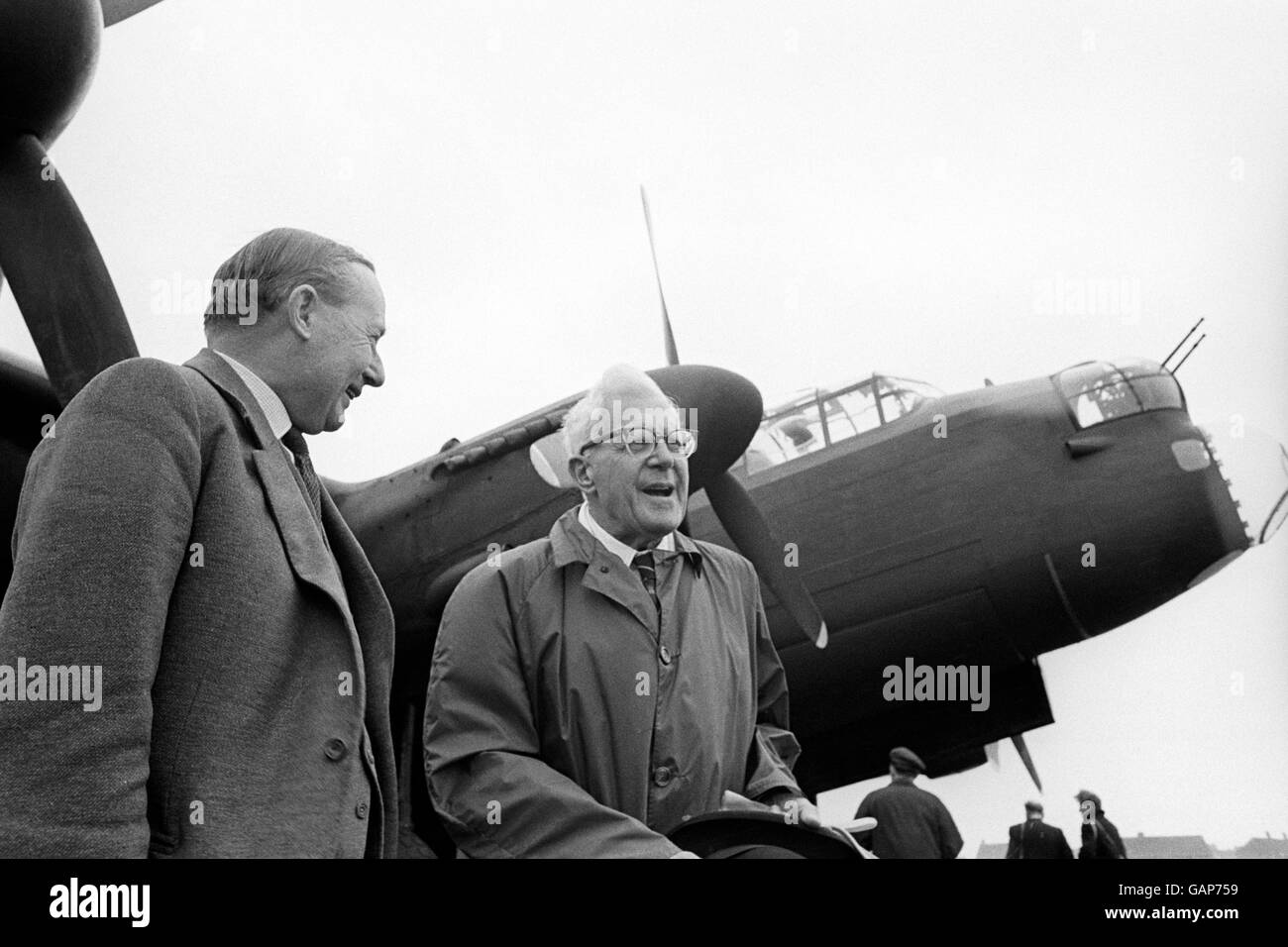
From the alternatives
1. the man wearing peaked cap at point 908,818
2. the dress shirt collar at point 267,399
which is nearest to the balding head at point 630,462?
the dress shirt collar at point 267,399

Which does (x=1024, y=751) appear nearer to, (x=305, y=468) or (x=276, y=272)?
(x=305, y=468)

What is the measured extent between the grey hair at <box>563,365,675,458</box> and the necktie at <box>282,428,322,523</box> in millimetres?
446

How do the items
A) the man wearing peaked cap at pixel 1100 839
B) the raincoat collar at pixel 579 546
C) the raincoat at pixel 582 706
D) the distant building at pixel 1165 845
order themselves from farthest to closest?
the man wearing peaked cap at pixel 1100 839 → the distant building at pixel 1165 845 → the raincoat collar at pixel 579 546 → the raincoat at pixel 582 706

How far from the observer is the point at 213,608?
1378mm

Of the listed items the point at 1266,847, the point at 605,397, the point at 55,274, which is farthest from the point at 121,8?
the point at 1266,847

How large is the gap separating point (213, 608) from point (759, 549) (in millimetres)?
3932

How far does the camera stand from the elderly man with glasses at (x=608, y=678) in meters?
1.71

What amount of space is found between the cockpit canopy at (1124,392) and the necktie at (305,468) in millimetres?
4397

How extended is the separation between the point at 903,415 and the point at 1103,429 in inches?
32.5

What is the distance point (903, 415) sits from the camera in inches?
218

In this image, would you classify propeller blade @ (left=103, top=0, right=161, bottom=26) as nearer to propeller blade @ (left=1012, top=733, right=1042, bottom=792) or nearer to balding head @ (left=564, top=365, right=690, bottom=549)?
balding head @ (left=564, top=365, right=690, bottom=549)

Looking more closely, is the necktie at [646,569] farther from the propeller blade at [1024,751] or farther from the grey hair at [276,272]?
the propeller blade at [1024,751]

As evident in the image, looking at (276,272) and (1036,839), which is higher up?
(276,272)
